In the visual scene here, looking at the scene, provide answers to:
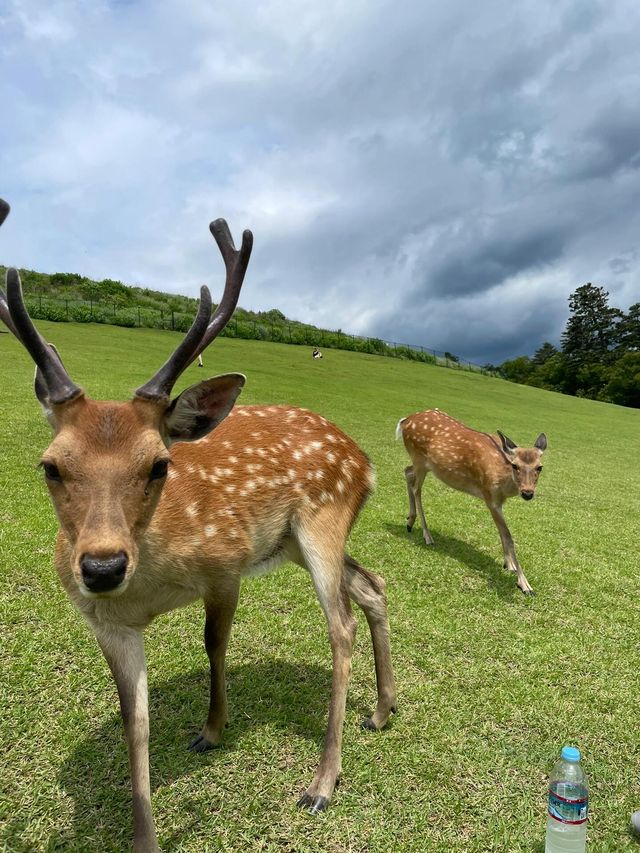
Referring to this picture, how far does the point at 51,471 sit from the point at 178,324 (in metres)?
38.2

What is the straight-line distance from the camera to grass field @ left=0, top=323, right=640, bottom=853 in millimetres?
2309

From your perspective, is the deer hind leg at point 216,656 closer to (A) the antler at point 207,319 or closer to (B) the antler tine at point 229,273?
(A) the antler at point 207,319

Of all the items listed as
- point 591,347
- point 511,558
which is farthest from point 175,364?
point 591,347

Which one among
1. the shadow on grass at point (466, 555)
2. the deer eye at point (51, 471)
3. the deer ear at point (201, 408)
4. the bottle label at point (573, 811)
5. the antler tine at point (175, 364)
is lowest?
the shadow on grass at point (466, 555)

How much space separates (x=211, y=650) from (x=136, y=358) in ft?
73.2

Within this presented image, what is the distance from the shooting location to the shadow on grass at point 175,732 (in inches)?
88.7

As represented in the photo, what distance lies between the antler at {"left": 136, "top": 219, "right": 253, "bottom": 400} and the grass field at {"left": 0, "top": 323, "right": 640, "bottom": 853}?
182 centimetres

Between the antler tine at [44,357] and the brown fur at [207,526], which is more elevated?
the antler tine at [44,357]

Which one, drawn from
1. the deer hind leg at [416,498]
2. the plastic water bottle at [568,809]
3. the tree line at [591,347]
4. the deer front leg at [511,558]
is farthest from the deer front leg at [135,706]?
the tree line at [591,347]

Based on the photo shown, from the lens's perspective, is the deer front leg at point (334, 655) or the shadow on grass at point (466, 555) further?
the shadow on grass at point (466, 555)

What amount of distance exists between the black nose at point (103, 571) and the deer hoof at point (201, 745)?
144 cm

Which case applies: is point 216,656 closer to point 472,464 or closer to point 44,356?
point 44,356

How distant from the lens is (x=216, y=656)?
2.71m

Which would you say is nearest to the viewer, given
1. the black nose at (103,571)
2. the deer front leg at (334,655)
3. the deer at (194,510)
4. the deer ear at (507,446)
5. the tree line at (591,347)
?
the black nose at (103,571)
